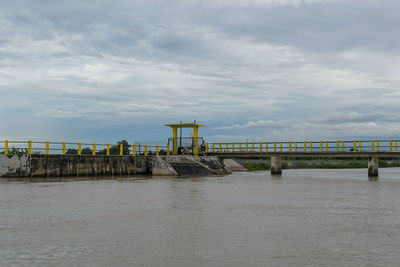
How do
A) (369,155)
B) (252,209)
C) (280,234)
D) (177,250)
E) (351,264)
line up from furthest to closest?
(369,155), (252,209), (280,234), (177,250), (351,264)

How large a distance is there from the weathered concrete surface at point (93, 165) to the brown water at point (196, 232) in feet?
46.0

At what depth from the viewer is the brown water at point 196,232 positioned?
23.5ft

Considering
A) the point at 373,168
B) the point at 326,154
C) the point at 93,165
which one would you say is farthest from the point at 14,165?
the point at 373,168

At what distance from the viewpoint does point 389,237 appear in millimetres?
8922

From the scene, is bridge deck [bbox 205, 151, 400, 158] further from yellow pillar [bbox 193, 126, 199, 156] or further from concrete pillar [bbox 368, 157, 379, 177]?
yellow pillar [bbox 193, 126, 199, 156]


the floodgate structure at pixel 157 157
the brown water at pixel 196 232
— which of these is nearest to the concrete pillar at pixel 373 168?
the floodgate structure at pixel 157 157

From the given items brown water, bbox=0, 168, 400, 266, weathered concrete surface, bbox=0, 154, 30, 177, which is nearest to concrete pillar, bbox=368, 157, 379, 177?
brown water, bbox=0, 168, 400, 266

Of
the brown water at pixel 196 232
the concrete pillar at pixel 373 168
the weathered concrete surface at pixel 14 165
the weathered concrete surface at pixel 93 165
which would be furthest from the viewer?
the concrete pillar at pixel 373 168

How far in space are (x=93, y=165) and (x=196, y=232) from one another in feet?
78.6

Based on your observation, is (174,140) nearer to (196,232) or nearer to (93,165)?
(93,165)

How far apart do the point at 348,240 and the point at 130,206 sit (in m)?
7.03

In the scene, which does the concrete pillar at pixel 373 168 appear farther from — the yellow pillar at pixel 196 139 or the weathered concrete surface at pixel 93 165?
the yellow pillar at pixel 196 139

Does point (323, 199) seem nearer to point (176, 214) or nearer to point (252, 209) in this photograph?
point (252, 209)

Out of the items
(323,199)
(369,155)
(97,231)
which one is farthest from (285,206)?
(369,155)
